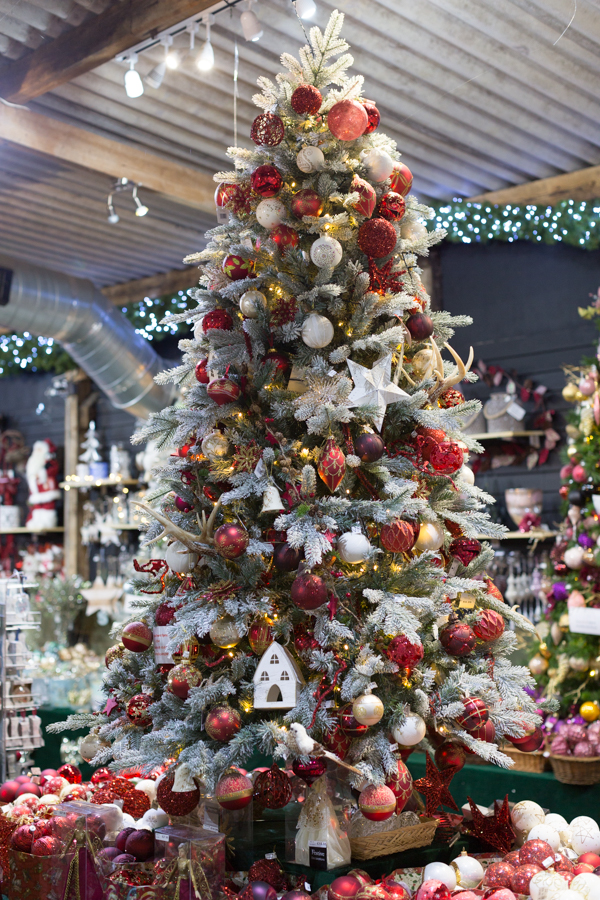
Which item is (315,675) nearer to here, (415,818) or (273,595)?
(273,595)

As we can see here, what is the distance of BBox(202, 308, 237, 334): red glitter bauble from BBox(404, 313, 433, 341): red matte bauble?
0.48 m

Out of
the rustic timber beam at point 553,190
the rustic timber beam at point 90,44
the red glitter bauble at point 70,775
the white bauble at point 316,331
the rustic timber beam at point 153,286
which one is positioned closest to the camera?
the white bauble at point 316,331

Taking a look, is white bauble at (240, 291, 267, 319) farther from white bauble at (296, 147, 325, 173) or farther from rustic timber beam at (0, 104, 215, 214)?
rustic timber beam at (0, 104, 215, 214)

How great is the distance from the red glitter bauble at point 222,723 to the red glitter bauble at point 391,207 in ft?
4.29

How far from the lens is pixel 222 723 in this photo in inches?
79.7

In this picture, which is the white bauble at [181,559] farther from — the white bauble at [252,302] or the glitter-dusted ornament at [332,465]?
the white bauble at [252,302]

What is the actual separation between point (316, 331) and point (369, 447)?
0.32 m

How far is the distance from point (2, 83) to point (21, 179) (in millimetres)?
1099

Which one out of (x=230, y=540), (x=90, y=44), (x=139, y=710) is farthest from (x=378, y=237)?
(x=90, y=44)

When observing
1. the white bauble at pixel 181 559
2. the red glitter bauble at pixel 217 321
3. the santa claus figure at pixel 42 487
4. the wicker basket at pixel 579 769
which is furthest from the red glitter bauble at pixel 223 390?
the santa claus figure at pixel 42 487

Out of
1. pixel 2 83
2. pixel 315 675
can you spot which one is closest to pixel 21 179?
pixel 2 83

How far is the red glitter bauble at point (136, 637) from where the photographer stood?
7.63 feet

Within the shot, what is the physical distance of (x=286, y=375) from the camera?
2.37 metres

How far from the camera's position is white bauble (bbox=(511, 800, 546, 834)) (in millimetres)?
2408
